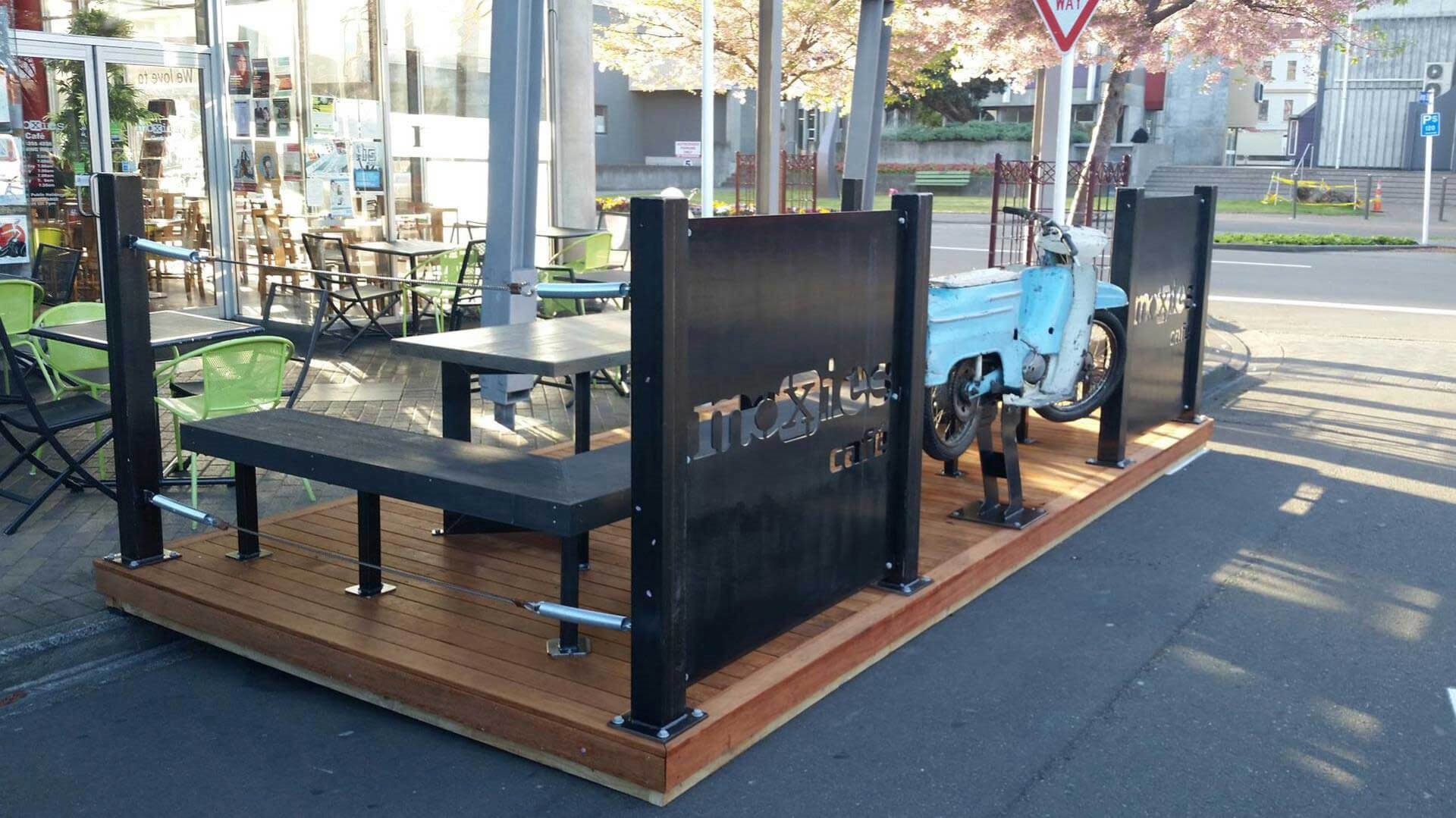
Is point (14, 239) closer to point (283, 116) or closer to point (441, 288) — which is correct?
point (283, 116)

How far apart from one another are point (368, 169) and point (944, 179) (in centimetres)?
3220

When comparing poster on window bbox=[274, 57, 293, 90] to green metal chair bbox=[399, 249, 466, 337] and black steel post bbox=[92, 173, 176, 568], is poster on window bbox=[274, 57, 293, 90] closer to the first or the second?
green metal chair bbox=[399, 249, 466, 337]

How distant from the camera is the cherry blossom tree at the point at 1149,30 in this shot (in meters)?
13.4

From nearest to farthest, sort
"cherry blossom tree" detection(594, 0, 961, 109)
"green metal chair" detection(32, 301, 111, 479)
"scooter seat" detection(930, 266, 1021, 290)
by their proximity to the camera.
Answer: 1. "scooter seat" detection(930, 266, 1021, 290)
2. "green metal chair" detection(32, 301, 111, 479)
3. "cherry blossom tree" detection(594, 0, 961, 109)

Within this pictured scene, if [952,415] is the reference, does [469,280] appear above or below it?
above

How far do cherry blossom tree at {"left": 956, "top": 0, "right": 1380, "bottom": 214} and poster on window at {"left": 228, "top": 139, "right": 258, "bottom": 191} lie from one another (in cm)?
760

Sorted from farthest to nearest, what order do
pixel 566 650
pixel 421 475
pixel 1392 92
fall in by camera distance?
pixel 1392 92 → pixel 566 650 → pixel 421 475

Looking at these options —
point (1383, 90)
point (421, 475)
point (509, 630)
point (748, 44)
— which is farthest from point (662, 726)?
point (1383, 90)

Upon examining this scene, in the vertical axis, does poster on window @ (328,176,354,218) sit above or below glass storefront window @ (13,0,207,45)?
below

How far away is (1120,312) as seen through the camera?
6.93 meters

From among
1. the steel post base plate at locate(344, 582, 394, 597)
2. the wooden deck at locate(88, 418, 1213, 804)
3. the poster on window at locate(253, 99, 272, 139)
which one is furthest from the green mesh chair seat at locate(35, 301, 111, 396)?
the poster on window at locate(253, 99, 272, 139)

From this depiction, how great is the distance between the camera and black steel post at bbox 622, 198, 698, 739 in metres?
3.36

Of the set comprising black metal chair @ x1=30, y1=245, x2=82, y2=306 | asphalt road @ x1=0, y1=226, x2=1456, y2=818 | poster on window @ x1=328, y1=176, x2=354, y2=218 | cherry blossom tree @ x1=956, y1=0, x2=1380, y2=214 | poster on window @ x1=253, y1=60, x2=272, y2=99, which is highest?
cherry blossom tree @ x1=956, y1=0, x2=1380, y2=214

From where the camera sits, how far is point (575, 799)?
3627 millimetres
